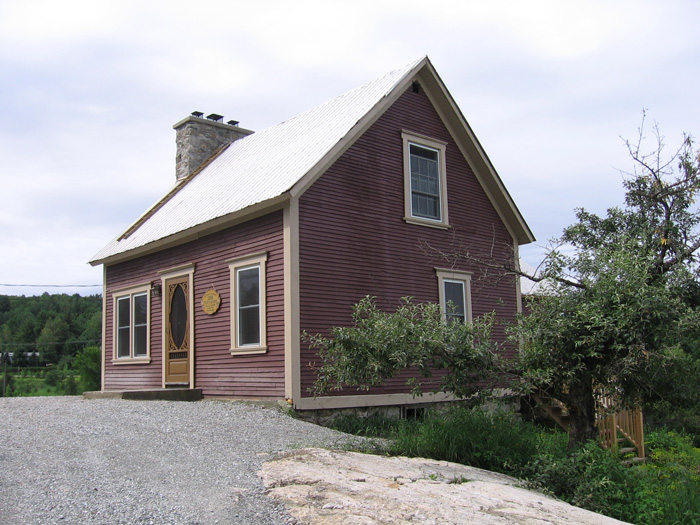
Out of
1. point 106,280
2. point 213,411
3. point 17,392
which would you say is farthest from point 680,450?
point 17,392

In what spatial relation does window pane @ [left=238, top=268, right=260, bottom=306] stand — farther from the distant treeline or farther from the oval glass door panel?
the distant treeline

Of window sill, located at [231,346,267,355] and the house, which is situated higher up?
the house

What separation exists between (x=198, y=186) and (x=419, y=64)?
239 inches

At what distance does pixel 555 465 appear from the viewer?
8.09m

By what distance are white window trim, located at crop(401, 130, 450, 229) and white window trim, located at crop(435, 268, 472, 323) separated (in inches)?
39.0

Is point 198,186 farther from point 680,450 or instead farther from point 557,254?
point 680,450

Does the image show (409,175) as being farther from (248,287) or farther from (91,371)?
(91,371)

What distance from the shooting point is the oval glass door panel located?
1498cm

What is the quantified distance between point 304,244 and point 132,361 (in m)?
6.63

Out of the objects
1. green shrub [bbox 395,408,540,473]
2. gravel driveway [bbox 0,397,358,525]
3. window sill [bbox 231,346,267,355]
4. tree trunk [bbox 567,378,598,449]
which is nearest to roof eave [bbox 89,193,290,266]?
window sill [bbox 231,346,267,355]

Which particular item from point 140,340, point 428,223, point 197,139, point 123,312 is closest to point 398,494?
point 428,223

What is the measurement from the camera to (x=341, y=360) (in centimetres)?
866

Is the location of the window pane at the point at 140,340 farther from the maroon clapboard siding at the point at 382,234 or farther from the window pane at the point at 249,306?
the maroon clapboard siding at the point at 382,234

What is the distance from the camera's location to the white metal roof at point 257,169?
13.2 m
